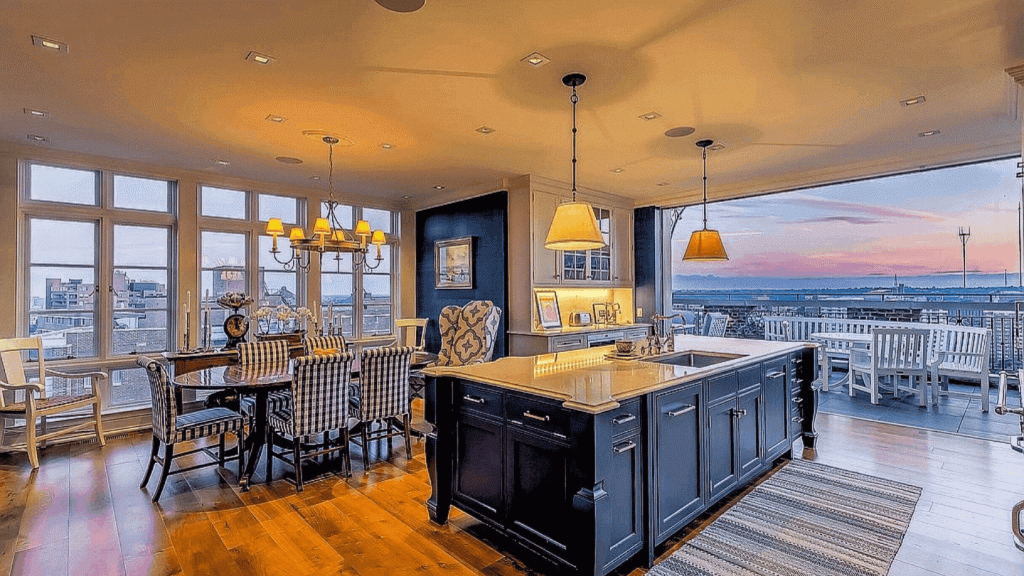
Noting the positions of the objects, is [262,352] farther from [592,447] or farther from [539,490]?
[592,447]

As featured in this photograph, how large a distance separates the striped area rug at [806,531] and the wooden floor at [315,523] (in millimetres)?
108

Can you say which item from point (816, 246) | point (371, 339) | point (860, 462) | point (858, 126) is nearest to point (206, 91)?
point (371, 339)

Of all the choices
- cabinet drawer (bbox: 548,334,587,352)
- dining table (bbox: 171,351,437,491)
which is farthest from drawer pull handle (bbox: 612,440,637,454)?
cabinet drawer (bbox: 548,334,587,352)

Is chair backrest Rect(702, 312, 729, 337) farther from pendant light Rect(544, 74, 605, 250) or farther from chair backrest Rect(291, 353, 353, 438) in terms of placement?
chair backrest Rect(291, 353, 353, 438)

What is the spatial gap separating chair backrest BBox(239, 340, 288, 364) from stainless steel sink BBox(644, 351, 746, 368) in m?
3.40

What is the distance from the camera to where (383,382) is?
398cm

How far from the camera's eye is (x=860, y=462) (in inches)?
153

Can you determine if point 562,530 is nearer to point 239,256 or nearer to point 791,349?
point 791,349

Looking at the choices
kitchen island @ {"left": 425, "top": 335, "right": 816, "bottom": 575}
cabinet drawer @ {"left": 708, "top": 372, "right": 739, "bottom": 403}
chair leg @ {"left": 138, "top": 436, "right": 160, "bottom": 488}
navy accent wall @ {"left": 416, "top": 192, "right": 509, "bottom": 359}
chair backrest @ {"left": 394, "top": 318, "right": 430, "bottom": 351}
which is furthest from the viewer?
chair backrest @ {"left": 394, "top": 318, "right": 430, "bottom": 351}

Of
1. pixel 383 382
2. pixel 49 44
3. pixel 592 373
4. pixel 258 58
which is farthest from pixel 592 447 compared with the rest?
pixel 49 44

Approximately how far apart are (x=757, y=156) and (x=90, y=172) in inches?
268

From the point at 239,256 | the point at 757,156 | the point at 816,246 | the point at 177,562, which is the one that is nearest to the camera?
the point at 177,562

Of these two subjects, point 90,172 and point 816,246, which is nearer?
point 90,172

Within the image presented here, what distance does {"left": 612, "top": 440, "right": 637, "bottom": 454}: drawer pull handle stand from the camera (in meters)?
2.23
